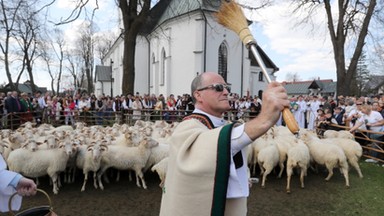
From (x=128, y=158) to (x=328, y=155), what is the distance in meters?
4.78

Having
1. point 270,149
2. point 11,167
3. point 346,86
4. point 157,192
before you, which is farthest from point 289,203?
point 346,86

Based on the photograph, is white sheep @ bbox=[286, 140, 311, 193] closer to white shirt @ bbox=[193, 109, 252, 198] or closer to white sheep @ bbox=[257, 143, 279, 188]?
white sheep @ bbox=[257, 143, 279, 188]

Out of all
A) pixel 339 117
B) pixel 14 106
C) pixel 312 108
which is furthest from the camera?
pixel 312 108

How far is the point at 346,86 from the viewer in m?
19.2

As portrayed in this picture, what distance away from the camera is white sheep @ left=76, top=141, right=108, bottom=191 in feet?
21.8

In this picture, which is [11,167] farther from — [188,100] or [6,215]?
[188,100]

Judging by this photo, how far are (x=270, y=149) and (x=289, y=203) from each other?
1.53 m

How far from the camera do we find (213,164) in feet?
5.21

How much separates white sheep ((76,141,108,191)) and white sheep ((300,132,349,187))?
5115 mm

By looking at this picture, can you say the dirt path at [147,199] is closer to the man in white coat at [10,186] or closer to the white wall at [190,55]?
the man in white coat at [10,186]

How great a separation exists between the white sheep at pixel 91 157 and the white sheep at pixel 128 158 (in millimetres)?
187

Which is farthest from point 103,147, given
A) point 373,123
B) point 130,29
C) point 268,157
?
point 130,29

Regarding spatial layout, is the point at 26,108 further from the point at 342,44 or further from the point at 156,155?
the point at 342,44

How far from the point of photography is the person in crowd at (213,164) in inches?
62.3
